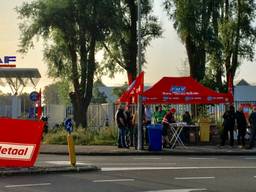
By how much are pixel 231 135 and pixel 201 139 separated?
214cm

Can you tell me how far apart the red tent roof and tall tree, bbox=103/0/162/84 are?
1088cm

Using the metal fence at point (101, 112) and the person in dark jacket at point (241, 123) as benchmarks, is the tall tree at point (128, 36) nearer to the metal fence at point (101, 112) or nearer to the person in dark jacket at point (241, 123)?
the metal fence at point (101, 112)

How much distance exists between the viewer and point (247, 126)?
2892cm

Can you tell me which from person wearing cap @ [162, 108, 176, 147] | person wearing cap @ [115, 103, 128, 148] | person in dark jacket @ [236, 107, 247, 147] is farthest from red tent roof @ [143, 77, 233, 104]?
person wearing cap @ [115, 103, 128, 148]

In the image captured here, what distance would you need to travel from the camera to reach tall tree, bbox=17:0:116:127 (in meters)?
38.3

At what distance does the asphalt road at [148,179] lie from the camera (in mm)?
13031

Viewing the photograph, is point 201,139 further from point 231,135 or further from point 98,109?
point 98,109

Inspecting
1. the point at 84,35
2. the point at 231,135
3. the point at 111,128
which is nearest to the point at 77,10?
the point at 84,35

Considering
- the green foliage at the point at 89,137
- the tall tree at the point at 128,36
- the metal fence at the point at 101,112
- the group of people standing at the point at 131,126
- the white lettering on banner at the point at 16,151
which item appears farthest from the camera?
the tall tree at the point at 128,36

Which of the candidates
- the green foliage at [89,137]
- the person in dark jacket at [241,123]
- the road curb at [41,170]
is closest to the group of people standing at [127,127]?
the green foliage at [89,137]

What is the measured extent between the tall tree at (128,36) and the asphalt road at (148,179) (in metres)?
22.2

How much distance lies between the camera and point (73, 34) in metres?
38.4

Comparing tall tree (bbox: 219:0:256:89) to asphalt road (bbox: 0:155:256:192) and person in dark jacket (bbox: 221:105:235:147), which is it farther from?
asphalt road (bbox: 0:155:256:192)

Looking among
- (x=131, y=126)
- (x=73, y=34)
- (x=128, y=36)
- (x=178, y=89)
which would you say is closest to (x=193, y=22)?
(x=128, y=36)
